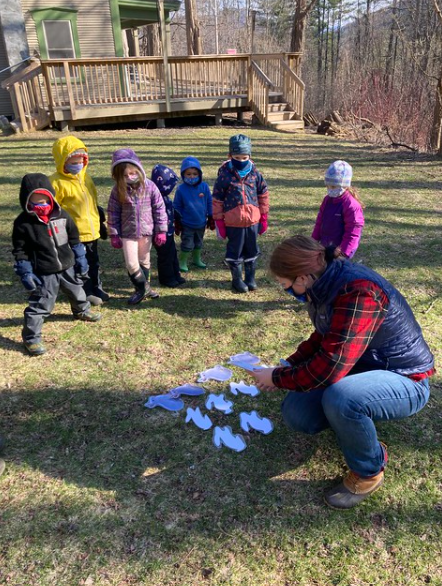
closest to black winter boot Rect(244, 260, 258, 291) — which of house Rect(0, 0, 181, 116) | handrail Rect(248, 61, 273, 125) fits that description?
handrail Rect(248, 61, 273, 125)

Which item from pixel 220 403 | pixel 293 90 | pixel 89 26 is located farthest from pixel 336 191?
pixel 89 26

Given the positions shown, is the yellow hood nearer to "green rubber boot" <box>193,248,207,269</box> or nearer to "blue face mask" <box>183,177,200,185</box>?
"blue face mask" <box>183,177,200,185</box>

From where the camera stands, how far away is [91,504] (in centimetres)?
228

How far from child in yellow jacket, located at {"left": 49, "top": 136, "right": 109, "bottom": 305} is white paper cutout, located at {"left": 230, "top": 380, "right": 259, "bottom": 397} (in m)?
1.84

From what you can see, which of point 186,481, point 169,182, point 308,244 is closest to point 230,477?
point 186,481

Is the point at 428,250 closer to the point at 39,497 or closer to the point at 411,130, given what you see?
the point at 39,497

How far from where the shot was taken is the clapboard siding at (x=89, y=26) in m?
14.4

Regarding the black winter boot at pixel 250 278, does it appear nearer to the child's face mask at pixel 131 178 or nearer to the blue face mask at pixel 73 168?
the child's face mask at pixel 131 178

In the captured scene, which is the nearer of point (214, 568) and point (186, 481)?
point (214, 568)

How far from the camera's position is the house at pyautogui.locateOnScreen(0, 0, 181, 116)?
46.3ft

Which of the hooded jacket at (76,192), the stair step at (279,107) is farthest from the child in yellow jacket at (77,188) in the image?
the stair step at (279,107)

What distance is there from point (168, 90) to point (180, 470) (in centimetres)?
1272

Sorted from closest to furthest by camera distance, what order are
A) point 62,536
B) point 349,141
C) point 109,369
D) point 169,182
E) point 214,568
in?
point 214,568 → point 62,536 → point 109,369 → point 169,182 → point 349,141

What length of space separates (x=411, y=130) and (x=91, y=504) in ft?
49.3
